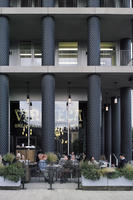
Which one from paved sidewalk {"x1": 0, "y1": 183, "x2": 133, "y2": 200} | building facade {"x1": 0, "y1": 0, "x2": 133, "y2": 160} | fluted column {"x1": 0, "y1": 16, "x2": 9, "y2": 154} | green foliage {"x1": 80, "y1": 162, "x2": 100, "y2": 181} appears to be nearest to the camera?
paved sidewalk {"x1": 0, "y1": 183, "x2": 133, "y2": 200}

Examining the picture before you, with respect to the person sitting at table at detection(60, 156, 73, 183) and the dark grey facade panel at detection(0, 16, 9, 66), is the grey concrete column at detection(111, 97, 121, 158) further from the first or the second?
the person sitting at table at detection(60, 156, 73, 183)

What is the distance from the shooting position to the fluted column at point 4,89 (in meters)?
18.2

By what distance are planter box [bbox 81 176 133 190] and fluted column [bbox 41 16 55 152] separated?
518 centimetres

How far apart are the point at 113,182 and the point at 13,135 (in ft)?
38.7

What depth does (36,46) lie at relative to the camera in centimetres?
2267

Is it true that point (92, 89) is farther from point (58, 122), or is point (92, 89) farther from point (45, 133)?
point (58, 122)

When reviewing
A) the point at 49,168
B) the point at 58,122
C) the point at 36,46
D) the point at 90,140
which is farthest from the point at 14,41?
the point at 49,168

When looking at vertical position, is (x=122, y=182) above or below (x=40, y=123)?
below

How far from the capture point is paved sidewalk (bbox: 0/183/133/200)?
37.8ft

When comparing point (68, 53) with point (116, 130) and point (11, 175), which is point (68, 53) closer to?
point (116, 130)

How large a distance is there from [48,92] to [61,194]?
24.6ft

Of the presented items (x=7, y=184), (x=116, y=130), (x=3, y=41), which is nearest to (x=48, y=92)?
(x=3, y=41)

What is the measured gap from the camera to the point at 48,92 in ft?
60.3

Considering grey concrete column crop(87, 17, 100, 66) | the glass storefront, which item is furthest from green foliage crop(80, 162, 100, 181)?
the glass storefront
